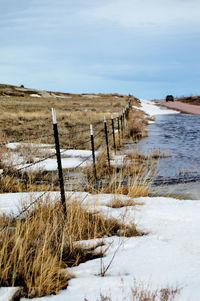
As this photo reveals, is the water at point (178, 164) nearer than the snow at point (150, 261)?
No

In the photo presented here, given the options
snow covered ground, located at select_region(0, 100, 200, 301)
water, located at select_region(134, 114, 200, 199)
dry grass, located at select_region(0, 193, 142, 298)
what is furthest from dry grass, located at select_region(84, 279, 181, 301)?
water, located at select_region(134, 114, 200, 199)

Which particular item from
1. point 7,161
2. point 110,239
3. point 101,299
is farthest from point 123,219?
point 7,161

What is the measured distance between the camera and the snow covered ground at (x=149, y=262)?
8.32 feet

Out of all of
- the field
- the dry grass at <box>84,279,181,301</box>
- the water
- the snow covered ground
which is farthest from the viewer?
the water

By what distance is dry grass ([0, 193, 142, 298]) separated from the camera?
103 inches

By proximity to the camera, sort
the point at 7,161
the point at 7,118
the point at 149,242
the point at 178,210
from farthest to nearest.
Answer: the point at 7,118 < the point at 7,161 < the point at 178,210 < the point at 149,242

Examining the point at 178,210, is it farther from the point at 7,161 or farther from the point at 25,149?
the point at 25,149

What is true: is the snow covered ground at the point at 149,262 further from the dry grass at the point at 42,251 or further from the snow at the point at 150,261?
the dry grass at the point at 42,251

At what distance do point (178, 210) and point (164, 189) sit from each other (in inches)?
66.3

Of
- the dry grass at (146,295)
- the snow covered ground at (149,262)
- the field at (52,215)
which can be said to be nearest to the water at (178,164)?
the field at (52,215)

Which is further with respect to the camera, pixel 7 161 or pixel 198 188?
pixel 7 161

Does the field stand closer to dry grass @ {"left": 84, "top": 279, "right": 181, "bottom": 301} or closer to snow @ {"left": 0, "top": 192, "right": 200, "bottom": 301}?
snow @ {"left": 0, "top": 192, "right": 200, "bottom": 301}

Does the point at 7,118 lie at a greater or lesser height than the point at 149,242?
greater

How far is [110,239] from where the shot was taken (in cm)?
367
